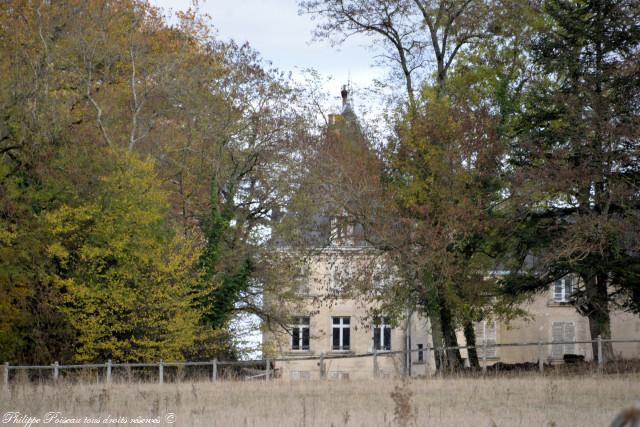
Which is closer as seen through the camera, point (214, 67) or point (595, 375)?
point (595, 375)

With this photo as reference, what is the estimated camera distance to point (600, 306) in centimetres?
2653

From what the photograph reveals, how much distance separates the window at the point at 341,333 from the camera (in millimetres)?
49656

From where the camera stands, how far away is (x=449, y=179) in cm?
2903

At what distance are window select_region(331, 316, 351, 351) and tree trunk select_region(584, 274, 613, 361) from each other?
23.2 metres

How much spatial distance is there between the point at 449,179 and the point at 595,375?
861 centimetres

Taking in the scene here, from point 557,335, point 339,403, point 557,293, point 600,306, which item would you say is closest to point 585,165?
point 600,306

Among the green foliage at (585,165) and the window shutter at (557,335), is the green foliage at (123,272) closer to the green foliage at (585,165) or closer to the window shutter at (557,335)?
the green foliage at (585,165)

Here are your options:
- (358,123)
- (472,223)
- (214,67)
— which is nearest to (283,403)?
(472,223)

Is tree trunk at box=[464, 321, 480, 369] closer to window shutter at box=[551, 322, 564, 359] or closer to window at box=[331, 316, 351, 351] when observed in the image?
window at box=[331, 316, 351, 351]

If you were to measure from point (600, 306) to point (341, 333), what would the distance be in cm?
2452

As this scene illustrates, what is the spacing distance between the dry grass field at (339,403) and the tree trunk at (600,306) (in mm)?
4620

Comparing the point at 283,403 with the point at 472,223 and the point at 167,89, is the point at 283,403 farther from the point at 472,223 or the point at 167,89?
the point at 167,89

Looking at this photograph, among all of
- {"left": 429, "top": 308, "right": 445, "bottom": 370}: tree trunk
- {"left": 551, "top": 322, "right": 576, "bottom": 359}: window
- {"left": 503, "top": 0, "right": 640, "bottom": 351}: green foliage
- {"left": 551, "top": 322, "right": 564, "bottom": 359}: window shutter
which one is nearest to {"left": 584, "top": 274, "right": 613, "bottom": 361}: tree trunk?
{"left": 503, "top": 0, "right": 640, "bottom": 351}: green foliage

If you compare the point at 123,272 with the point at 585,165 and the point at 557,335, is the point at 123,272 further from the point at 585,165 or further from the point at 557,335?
the point at 557,335
